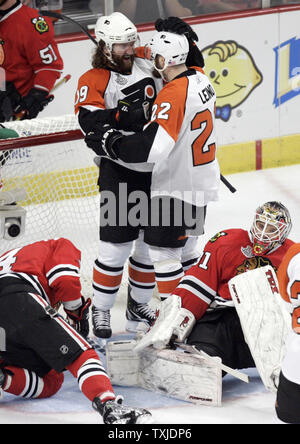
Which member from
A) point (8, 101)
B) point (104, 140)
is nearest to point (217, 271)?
point (104, 140)

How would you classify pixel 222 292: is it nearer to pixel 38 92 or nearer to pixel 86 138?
pixel 86 138

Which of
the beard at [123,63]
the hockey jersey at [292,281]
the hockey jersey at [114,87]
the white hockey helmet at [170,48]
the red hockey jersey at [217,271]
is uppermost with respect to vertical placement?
the white hockey helmet at [170,48]

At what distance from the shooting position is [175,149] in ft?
11.6

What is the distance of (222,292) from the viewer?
3375 mm

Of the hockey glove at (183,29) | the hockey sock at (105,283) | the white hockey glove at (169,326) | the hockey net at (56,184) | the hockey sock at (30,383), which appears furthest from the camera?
the hockey net at (56,184)

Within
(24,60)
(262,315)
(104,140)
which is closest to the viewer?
(262,315)

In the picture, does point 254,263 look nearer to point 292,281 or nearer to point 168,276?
point 168,276

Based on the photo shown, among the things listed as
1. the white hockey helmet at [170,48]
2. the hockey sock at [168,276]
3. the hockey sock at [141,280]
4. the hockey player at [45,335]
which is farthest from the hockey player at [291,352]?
the hockey sock at [141,280]

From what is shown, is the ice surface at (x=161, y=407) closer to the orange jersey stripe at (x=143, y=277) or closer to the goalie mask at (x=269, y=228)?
the goalie mask at (x=269, y=228)

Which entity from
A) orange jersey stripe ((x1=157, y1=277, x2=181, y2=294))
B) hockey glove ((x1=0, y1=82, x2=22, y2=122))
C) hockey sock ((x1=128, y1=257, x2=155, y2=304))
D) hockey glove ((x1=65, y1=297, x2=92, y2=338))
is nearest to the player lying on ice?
hockey glove ((x1=65, y1=297, x2=92, y2=338))

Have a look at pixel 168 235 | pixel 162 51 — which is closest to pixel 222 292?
pixel 168 235

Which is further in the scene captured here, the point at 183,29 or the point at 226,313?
the point at 183,29

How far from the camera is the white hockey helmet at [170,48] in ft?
11.4

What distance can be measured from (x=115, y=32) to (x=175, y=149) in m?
0.47
